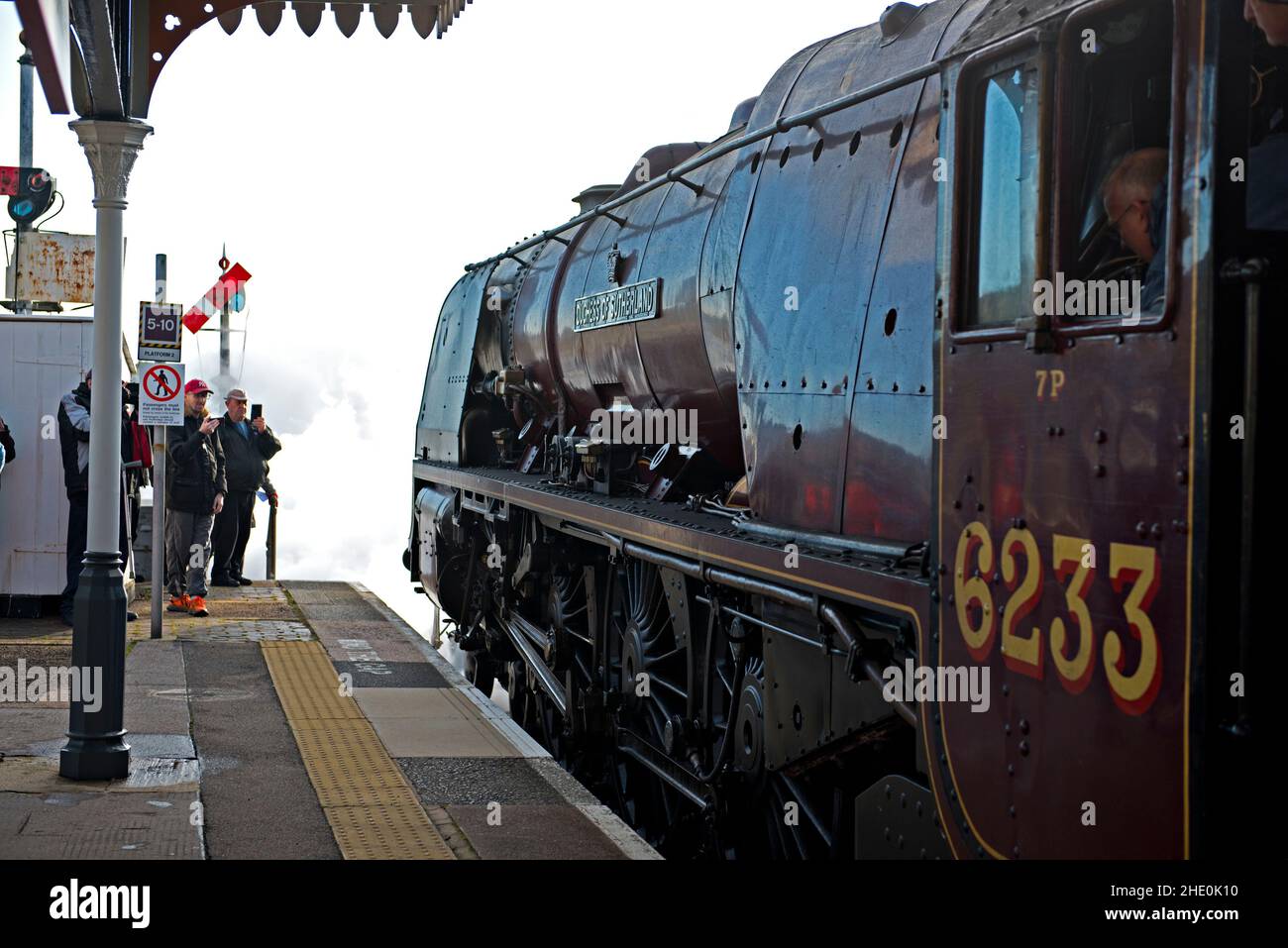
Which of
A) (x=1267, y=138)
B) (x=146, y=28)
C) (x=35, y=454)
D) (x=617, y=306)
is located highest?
(x=146, y=28)

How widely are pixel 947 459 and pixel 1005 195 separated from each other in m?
0.72

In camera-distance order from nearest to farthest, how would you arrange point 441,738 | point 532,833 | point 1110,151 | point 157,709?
point 1110,151, point 532,833, point 441,738, point 157,709

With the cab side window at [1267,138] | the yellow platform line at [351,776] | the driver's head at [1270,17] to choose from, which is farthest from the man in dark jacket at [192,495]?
the driver's head at [1270,17]

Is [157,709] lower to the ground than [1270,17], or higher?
lower

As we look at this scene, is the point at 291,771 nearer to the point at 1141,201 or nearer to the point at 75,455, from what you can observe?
the point at 75,455

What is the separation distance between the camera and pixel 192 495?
13789 mm

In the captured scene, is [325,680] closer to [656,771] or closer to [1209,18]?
[656,771]

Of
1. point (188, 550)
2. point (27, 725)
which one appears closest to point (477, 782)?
point (27, 725)

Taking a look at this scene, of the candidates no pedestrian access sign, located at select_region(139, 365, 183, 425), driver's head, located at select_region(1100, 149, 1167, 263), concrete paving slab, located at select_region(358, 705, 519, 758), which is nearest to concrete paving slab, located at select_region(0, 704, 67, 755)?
concrete paving slab, located at select_region(358, 705, 519, 758)

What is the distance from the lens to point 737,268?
600 cm

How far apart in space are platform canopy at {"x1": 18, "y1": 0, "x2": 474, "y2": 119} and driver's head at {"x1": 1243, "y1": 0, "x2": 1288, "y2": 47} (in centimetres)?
462

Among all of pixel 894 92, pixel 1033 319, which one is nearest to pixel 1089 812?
pixel 1033 319

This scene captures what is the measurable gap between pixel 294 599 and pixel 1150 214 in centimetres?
1332
